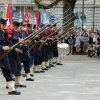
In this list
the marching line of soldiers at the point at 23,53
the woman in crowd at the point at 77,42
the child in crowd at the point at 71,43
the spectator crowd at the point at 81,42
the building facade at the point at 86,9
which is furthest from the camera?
the building facade at the point at 86,9

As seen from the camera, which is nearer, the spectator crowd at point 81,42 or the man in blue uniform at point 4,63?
the man in blue uniform at point 4,63

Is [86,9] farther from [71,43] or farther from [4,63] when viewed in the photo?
[4,63]

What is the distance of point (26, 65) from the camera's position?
43.2 ft

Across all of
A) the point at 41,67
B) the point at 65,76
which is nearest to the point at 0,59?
the point at 65,76

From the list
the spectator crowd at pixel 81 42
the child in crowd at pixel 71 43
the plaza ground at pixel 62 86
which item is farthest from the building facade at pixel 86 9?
the plaza ground at pixel 62 86

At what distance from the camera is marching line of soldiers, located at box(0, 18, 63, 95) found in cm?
1069

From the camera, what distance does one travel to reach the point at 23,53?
516 inches

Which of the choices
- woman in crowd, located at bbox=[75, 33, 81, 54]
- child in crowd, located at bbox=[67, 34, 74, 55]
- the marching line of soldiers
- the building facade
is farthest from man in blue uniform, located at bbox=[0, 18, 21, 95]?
the building facade

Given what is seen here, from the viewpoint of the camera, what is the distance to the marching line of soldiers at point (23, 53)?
10688 mm

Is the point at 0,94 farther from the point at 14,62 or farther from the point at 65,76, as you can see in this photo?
the point at 65,76

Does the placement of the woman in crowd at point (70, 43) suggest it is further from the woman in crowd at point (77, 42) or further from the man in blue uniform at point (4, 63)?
the man in blue uniform at point (4, 63)

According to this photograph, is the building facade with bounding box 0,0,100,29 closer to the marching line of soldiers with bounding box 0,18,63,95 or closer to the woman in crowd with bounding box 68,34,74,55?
the woman in crowd with bounding box 68,34,74,55

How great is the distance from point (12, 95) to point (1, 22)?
1.85 metres

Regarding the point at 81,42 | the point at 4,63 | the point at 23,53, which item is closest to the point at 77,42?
the point at 81,42
